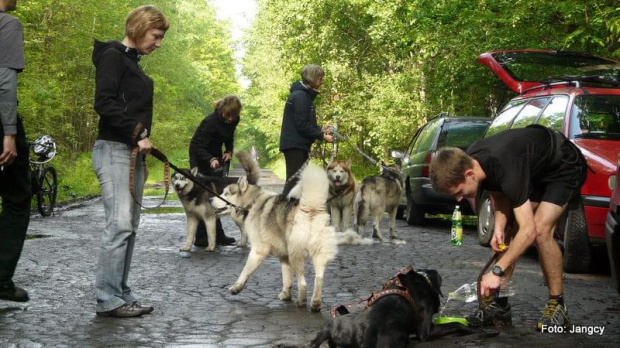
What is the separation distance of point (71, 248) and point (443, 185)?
706 centimetres

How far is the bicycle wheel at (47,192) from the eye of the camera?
1554 centimetres

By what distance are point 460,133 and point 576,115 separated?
5.19m

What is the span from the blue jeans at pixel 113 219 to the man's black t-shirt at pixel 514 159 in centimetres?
260

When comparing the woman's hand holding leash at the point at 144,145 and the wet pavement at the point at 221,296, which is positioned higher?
the woman's hand holding leash at the point at 144,145

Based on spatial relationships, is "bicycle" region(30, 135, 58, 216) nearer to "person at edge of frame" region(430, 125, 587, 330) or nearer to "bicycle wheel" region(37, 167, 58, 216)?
"bicycle wheel" region(37, 167, 58, 216)

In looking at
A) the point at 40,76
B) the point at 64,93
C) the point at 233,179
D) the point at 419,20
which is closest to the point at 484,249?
the point at 233,179

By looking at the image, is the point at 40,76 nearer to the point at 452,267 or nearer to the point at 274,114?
the point at 452,267

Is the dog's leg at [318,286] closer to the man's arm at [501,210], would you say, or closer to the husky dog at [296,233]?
the husky dog at [296,233]

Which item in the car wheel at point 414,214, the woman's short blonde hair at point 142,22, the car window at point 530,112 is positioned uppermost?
the woman's short blonde hair at point 142,22

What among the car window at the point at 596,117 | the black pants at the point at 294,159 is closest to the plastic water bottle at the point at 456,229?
the black pants at the point at 294,159

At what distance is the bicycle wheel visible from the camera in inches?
612

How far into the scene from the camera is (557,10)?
14.4m

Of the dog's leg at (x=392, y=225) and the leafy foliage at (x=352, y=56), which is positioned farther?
the leafy foliage at (x=352, y=56)

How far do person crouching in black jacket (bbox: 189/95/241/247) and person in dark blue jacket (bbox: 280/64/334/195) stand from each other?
1.09 m
